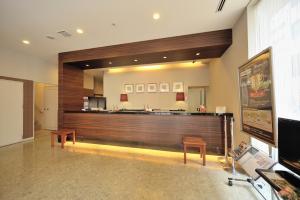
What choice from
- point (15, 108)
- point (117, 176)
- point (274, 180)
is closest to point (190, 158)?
point (117, 176)

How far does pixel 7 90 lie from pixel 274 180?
7.25 metres

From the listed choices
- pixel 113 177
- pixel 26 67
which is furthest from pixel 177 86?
pixel 26 67

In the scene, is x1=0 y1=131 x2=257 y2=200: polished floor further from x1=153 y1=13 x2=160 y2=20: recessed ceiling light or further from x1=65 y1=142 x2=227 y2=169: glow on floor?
x1=153 y1=13 x2=160 y2=20: recessed ceiling light

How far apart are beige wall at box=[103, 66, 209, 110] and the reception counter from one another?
2735 millimetres

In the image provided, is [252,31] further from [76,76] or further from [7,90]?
[7,90]

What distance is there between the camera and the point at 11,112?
5219mm

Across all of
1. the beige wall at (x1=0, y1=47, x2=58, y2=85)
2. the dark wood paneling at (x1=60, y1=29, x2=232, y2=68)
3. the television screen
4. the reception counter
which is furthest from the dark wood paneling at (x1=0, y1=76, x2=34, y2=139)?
the television screen

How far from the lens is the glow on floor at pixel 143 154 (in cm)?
349

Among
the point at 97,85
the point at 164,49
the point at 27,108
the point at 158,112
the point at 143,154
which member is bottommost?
the point at 143,154

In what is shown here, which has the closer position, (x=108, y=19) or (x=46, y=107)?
(x=108, y=19)

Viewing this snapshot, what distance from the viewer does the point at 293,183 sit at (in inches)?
53.4

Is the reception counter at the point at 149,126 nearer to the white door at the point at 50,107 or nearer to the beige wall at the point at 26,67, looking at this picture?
the beige wall at the point at 26,67

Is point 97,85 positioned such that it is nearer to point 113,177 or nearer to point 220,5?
point 113,177

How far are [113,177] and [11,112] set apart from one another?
499cm
